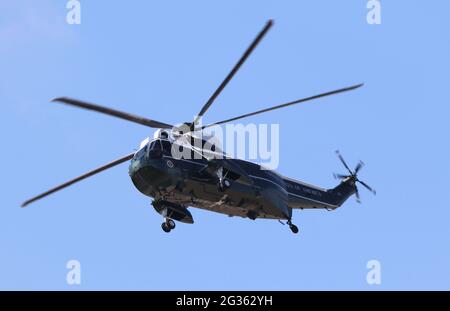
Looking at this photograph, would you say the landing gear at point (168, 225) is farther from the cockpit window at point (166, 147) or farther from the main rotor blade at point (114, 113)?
the main rotor blade at point (114, 113)

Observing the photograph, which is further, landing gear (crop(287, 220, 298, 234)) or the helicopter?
landing gear (crop(287, 220, 298, 234))

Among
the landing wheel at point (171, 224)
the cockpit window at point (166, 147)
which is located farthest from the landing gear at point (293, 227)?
the cockpit window at point (166, 147)

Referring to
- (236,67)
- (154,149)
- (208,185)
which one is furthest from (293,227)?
(236,67)

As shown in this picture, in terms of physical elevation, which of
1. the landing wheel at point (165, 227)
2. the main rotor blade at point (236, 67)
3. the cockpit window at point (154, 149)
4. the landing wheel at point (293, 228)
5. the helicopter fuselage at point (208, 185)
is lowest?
the landing wheel at point (165, 227)

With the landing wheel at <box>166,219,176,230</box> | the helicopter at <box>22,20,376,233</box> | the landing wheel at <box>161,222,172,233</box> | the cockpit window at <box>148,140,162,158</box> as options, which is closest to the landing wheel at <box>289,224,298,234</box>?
the helicopter at <box>22,20,376,233</box>

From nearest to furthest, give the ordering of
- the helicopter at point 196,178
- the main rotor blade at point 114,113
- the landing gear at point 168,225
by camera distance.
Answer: the main rotor blade at point 114,113 → the helicopter at point 196,178 → the landing gear at point 168,225

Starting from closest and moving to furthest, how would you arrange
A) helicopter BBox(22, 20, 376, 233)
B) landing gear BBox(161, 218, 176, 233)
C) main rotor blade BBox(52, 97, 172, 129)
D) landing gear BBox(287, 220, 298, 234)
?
main rotor blade BBox(52, 97, 172, 129) < helicopter BBox(22, 20, 376, 233) < landing gear BBox(161, 218, 176, 233) < landing gear BBox(287, 220, 298, 234)

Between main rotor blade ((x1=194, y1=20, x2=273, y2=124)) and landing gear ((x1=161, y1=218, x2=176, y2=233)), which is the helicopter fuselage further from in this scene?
main rotor blade ((x1=194, y1=20, x2=273, y2=124))

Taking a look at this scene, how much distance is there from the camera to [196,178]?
42.2 m

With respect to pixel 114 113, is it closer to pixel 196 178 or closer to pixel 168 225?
pixel 196 178

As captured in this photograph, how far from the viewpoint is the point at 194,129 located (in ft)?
135

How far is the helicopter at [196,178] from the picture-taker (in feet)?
135

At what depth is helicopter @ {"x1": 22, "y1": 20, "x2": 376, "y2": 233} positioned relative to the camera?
41.0 m
